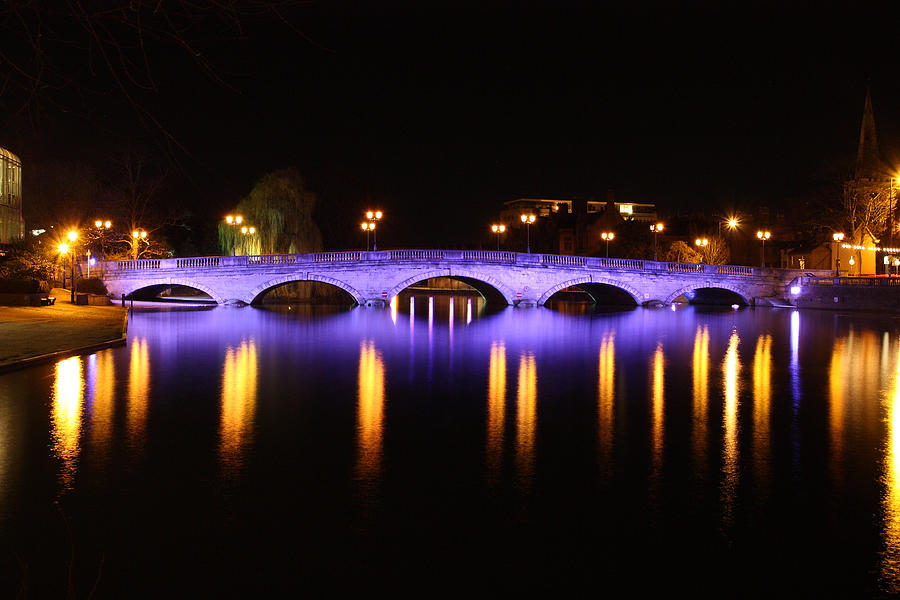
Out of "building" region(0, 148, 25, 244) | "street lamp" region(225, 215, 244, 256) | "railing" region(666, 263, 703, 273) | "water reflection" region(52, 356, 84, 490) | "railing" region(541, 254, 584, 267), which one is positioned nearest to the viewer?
"water reflection" region(52, 356, 84, 490)

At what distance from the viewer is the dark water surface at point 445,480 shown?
6.32 m

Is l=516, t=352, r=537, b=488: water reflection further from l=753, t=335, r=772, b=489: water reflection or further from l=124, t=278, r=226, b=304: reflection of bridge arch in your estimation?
l=124, t=278, r=226, b=304: reflection of bridge arch

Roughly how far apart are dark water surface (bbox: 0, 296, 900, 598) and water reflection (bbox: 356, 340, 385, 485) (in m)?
0.06

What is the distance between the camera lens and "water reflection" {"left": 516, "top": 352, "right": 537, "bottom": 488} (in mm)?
9172

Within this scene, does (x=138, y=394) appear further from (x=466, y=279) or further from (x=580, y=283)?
(x=580, y=283)

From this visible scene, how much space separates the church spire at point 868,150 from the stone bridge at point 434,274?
60.8 feet

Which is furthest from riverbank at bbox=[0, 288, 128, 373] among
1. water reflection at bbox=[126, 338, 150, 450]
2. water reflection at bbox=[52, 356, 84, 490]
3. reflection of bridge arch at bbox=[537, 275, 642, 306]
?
reflection of bridge arch at bbox=[537, 275, 642, 306]

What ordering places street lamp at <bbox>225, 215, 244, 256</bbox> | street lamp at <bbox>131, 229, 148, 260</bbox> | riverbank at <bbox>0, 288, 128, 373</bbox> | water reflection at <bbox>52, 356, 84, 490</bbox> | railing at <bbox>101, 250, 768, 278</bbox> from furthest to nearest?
1. street lamp at <bbox>131, 229, 148, 260</bbox>
2. street lamp at <bbox>225, 215, 244, 256</bbox>
3. railing at <bbox>101, 250, 768, 278</bbox>
4. riverbank at <bbox>0, 288, 128, 373</bbox>
5. water reflection at <bbox>52, 356, 84, 490</bbox>

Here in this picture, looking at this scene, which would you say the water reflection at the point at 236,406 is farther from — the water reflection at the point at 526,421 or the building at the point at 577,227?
the building at the point at 577,227

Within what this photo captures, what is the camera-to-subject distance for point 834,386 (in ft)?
53.4

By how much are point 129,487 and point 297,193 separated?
1848 inches

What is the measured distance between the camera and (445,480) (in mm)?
8734

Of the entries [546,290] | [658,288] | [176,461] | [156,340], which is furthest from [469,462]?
[658,288]

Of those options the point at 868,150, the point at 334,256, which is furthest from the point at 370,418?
the point at 868,150
